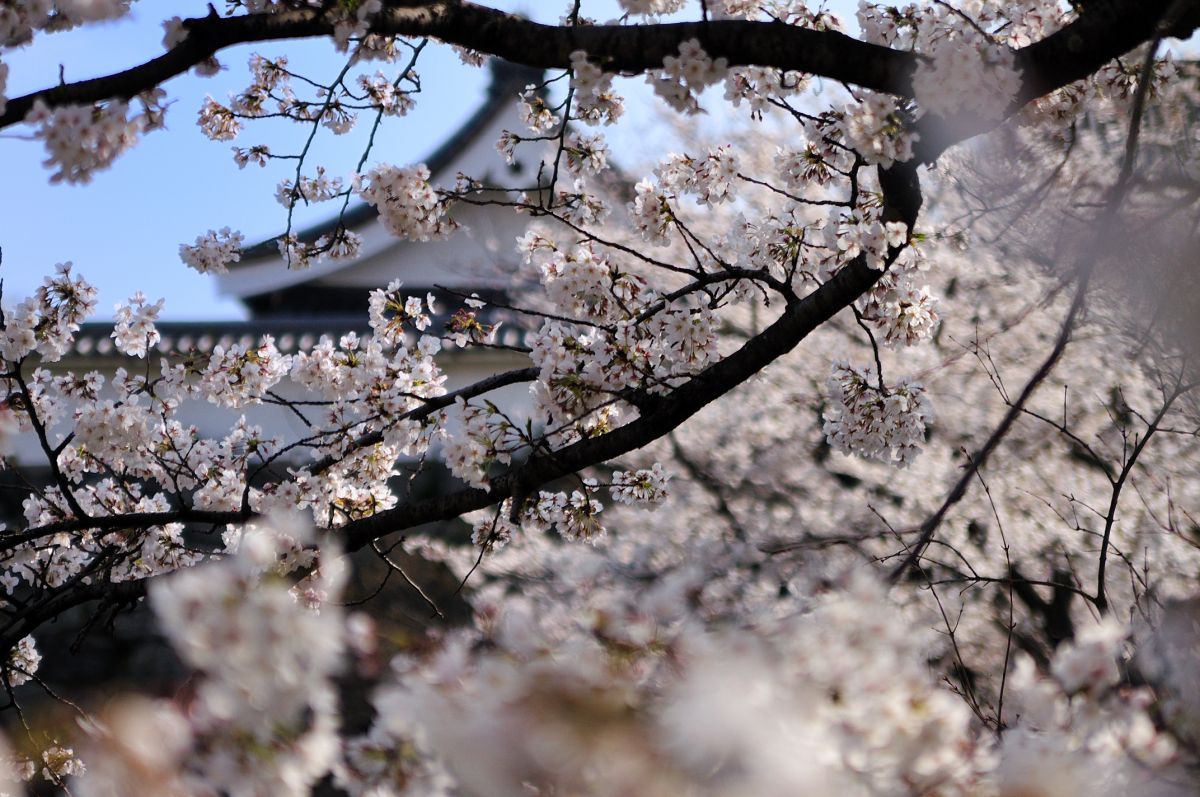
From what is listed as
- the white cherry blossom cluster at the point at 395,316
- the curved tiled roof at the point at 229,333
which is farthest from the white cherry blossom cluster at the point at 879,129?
the curved tiled roof at the point at 229,333

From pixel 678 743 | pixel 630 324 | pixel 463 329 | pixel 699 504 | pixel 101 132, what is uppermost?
Answer: pixel 699 504

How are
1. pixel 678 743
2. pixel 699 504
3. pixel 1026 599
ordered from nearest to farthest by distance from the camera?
pixel 678 743, pixel 1026 599, pixel 699 504

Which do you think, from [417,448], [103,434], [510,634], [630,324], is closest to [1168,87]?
[630,324]

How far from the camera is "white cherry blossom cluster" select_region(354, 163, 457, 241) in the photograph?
355 centimetres

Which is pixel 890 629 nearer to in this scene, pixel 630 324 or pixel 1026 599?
pixel 630 324

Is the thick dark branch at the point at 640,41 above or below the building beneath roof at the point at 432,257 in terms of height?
below

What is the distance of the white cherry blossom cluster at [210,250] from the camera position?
4.32 metres

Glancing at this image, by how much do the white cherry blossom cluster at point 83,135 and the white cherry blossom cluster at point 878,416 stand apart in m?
2.52

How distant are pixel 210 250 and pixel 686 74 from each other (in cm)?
283

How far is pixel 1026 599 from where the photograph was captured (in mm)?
5938

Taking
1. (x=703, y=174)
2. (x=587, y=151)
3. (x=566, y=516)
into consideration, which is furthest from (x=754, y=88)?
(x=566, y=516)

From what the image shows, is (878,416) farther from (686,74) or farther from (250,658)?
(250,658)

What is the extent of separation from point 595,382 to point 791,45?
115cm

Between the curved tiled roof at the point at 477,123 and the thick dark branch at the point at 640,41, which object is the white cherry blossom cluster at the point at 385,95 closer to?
the thick dark branch at the point at 640,41
